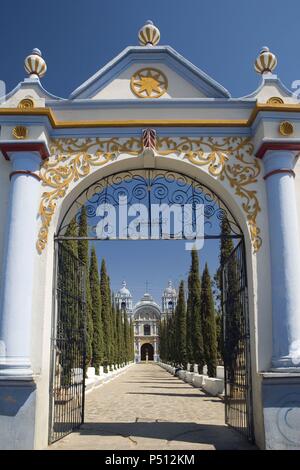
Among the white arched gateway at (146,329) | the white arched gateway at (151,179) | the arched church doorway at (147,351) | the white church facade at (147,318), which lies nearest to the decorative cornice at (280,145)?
the white arched gateway at (151,179)

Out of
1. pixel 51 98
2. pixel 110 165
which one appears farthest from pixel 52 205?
pixel 51 98

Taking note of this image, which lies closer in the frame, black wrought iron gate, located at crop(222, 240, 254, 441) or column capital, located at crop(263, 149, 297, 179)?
column capital, located at crop(263, 149, 297, 179)

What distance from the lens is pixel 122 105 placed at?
6.34 meters

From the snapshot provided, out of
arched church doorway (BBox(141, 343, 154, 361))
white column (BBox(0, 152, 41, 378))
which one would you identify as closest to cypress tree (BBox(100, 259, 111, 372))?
white column (BBox(0, 152, 41, 378))

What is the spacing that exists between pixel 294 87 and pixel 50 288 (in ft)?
13.5

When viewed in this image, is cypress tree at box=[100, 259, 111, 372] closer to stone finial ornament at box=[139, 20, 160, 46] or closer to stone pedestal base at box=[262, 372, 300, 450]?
stone finial ornament at box=[139, 20, 160, 46]

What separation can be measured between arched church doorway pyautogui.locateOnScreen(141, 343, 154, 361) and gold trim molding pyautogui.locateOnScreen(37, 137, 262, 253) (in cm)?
6213

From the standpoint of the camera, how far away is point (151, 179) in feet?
22.0

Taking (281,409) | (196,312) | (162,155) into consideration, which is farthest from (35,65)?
(196,312)

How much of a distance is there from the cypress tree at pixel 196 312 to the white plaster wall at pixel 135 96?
13.5 metres

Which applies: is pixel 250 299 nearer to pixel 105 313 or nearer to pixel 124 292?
pixel 105 313

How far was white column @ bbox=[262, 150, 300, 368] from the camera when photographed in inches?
213

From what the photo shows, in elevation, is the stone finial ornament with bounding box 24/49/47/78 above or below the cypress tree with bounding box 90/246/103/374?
above
